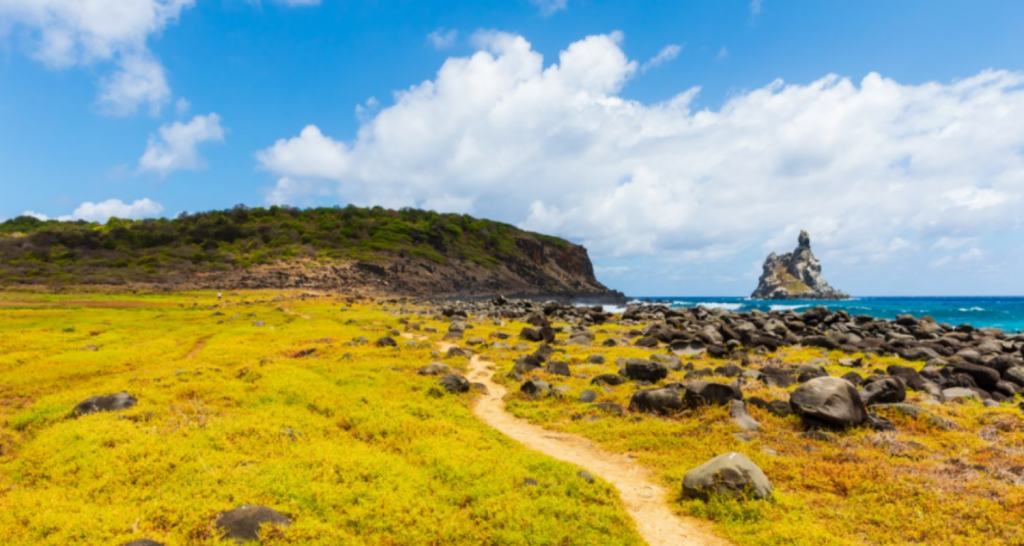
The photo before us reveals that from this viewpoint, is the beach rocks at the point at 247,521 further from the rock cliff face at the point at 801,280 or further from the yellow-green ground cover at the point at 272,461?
the rock cliff face at the point at 801,280

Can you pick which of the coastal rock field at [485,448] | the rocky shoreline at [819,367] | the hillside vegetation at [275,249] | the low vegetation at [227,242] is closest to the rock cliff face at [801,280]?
the hillside vegetation at [275,249]

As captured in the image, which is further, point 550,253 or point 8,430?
point 550,253

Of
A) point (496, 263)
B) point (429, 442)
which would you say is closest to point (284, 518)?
point (429, 442)

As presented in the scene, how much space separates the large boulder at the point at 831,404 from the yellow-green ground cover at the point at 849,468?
14.8 inches

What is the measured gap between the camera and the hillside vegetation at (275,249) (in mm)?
69875

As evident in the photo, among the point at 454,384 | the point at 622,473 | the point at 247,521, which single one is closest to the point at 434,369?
the point at 454,384

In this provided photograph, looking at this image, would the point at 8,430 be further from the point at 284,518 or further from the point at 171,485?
the point at 284,518

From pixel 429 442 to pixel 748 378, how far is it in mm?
12598

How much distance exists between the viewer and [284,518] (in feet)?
26.9

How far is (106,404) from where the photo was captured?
14.0 meters

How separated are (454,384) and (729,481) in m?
10.8

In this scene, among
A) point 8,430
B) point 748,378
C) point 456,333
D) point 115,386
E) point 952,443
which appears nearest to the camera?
point 952,443

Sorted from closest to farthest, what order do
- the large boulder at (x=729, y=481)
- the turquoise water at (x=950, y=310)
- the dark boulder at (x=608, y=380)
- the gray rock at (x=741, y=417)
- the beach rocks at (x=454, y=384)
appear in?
the large boulder at (x=729, y=481) < the gray rock at (x=741, y=417) < the beach rocks at (x=454, y=384) < the dark boulder at (x=608, y=380) < the turquoise water at (x=950, y=310)

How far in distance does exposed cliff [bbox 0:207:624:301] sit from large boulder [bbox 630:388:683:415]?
65.4m
